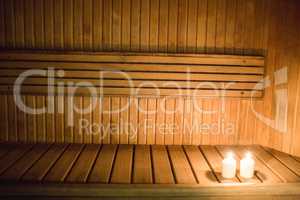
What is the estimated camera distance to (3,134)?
10.2ft

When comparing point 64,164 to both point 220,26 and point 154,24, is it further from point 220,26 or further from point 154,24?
point 220,26

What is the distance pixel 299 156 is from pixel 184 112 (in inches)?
47.4

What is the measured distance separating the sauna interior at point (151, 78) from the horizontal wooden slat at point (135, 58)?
0.01 meters

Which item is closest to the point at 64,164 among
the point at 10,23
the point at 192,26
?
the point at 10,23

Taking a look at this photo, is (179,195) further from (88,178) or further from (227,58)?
(227,58)

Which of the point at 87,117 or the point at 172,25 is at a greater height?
the point at 172,25

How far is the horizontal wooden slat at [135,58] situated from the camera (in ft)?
9.75

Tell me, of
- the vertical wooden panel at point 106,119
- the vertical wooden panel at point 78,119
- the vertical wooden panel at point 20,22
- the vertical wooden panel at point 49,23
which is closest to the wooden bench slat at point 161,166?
the vertical wooden panel at point 106,119

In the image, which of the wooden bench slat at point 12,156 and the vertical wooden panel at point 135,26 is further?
the vertical wooden panel at point 135,26

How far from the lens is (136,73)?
3.03 meters

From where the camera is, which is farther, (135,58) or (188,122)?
(188,122)

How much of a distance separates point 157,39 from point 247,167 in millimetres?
1525

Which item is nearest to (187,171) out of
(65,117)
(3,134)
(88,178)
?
(88,178)

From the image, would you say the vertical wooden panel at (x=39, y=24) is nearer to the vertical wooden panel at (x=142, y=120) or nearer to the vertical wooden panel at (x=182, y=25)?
the vertical wooden panel at (x=142, y=120)
